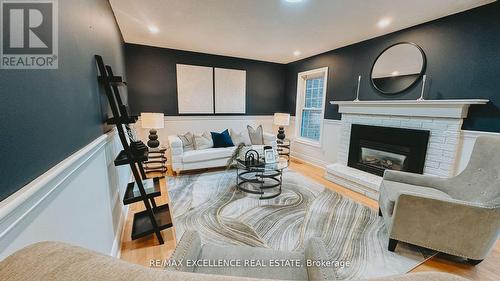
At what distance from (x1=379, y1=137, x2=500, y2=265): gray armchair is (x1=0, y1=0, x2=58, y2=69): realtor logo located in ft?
7.93

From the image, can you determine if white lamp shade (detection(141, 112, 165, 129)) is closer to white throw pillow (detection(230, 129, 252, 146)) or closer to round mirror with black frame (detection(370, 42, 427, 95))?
white throw pillow (detection(230, 129, 252, 146))

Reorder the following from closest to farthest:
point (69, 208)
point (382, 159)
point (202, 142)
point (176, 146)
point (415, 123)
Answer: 1. point (69, 208)
2. point (415, 123)
3. point (382, 159)
4. point (176, 146)
5. point (202, 142)

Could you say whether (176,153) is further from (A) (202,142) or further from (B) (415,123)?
(B) (415,123)

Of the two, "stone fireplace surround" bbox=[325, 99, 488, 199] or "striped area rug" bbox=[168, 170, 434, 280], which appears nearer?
"striped area rug" bbox=[168, 170, 434, 280]

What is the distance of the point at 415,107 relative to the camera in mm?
2613

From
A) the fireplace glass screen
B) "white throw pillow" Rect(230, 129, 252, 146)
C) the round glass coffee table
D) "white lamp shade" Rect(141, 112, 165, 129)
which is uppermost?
"white lamp shade" Rect(141, 112, 165, 129)

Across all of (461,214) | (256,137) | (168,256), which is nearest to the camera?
→ (461,214)

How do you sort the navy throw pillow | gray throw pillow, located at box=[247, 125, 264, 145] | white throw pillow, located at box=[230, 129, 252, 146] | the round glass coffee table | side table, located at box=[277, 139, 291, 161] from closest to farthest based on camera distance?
the round glass coffee table, the navy throw pillow, white throw pillow, located at box=[230, 129, 252, 146], gray throw pillow, located at box=[247, 125, 264, 145], side table, located at box=[277, 139, 291, 161]

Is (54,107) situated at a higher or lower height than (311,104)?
lower

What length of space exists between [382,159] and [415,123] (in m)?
0.73

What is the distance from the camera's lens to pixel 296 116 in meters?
4.94

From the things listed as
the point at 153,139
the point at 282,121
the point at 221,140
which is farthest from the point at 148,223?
the point at 282,121

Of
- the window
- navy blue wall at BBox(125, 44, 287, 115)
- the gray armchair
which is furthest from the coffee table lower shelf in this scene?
the window

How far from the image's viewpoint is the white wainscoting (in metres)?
0.55
